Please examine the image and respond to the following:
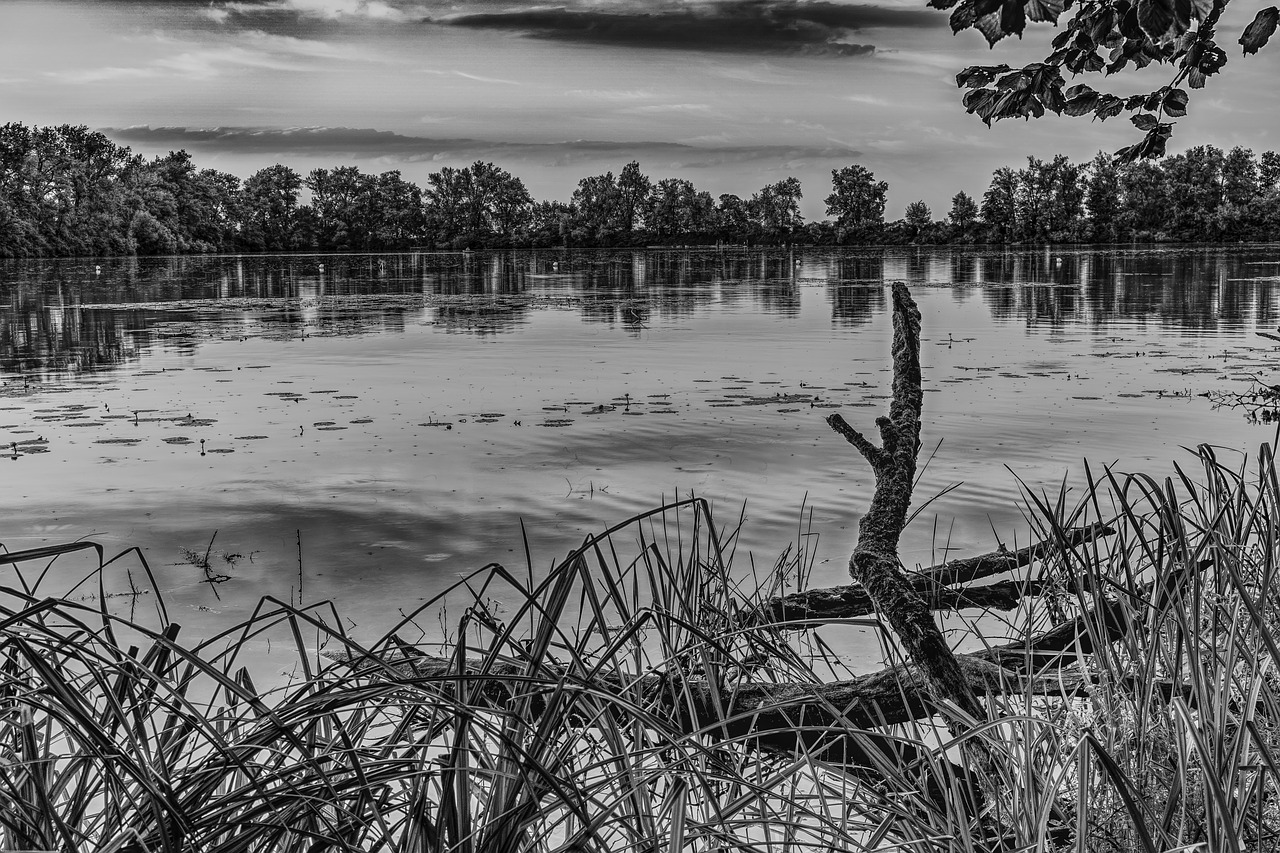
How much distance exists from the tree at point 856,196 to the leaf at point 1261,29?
121298mm

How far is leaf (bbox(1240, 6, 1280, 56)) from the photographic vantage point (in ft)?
11.3

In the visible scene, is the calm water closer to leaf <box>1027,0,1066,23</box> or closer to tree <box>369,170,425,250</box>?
leaf <box>1027,0,1066,23</box>

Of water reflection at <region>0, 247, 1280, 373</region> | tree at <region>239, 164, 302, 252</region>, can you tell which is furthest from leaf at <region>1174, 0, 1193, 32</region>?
tree at <region>239, 164, 302, 252</region>

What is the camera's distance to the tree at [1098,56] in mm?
3052

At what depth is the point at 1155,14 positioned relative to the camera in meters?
2.94

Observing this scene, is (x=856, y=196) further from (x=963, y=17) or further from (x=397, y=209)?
(x=963, y=17)

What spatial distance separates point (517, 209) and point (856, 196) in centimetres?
3827

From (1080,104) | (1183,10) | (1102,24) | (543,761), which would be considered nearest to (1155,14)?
(1183,10)

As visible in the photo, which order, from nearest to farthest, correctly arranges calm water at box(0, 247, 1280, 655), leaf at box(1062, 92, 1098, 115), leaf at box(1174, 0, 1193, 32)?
leaf at box(1174, 0, 1193, 32)
leaf at box(1062, 92, 1098, 115)
calm water at box(0, 247, 1280, 655)

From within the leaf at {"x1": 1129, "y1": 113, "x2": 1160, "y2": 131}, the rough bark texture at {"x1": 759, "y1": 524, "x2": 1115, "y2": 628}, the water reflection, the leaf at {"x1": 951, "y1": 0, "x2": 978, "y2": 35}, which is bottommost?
the rough bark texture at {"x1": 759, "y1": 524, "x2": 1115, "y2": 628}

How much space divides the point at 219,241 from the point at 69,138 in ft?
48.8

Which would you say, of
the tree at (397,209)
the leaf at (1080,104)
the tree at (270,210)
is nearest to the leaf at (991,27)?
the leaf at (1080,104)

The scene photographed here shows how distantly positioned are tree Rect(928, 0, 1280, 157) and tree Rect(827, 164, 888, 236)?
121 meters

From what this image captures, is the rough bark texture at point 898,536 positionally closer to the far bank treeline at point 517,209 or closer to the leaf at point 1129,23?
the leaf at point 1129,23
